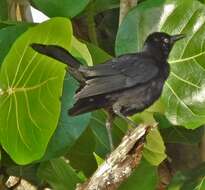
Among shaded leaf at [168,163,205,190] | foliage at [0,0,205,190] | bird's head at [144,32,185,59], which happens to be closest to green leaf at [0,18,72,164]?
foliage at [0,0,205,190]

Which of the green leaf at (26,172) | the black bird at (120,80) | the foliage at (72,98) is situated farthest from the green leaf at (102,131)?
the black bird at (120,80)

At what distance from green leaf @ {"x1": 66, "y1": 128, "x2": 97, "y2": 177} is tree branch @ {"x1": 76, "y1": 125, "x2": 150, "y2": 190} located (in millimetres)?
225

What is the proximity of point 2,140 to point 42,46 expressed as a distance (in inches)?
6.9

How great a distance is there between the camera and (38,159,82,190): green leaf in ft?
3.06

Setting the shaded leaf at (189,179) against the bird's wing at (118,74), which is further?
the shaded leaf at (189,179)

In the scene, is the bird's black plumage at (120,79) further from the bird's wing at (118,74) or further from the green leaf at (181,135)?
the green leaf at (181,135)

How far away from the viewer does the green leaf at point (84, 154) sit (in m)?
0.97

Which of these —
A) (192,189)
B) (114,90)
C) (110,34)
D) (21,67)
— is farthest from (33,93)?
(110,34)

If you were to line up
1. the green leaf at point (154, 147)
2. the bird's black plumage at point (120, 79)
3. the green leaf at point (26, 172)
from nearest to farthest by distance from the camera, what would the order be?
the bird's black plumage at point (120, 79) → the green leaf at point (154, 147) → the green leaf at point (26, 172)

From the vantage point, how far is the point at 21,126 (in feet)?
2.65

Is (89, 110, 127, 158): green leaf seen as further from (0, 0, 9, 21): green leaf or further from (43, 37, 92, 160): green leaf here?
(0, 0, 9, 21): green leaf

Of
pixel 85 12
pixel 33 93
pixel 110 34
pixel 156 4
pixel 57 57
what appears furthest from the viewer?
pixel 110 34

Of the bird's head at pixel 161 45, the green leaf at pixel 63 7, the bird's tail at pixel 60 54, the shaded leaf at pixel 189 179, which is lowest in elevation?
the shaded leaf at pixel 189 179

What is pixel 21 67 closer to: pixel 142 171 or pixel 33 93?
pixel 33 93
